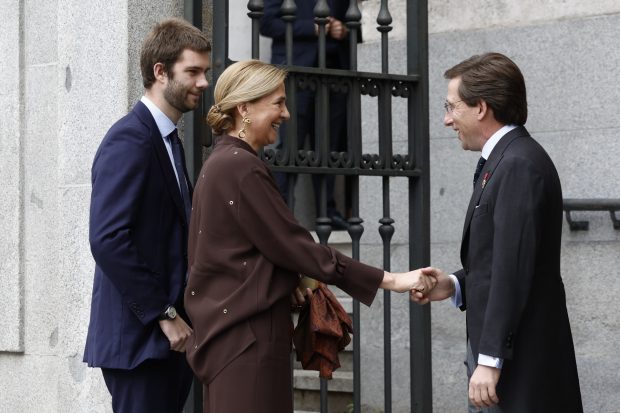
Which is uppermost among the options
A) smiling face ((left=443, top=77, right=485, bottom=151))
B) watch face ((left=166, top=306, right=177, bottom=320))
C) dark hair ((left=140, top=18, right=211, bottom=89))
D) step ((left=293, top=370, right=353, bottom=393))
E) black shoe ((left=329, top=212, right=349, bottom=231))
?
dark hair ((left=140, top=18, right=211, bottom=89))

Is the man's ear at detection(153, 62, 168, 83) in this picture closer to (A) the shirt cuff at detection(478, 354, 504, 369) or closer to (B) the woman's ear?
(B) the woman's ear

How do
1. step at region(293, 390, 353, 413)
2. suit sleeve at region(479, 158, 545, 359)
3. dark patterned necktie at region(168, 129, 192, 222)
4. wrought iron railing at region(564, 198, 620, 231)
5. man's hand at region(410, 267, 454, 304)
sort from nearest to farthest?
suit sleeve at region(479, 158, 545, 359), dark patterned necktie at region(168, 129, 192, 222), man's hand at region(410, 267, 454, 304), wrought iron railing at region(564, 198, 620, 231), step at region(293, 390, 353, 413)

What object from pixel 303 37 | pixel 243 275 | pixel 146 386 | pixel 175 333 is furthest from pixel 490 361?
pixel 303 37

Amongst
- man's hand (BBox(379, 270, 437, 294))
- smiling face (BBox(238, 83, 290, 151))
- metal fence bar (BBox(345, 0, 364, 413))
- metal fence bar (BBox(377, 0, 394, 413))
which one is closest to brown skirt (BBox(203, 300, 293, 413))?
man's hand (BBox(379, 270, 437, 294))

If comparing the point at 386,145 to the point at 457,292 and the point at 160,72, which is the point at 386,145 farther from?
the point at 160,72

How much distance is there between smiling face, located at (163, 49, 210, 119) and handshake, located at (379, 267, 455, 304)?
953mm

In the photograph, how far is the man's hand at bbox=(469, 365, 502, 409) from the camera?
429 centimetres

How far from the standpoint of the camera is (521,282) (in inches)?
169

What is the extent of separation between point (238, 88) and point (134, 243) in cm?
66

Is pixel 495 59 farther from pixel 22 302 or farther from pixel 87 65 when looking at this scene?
pixel 22 302

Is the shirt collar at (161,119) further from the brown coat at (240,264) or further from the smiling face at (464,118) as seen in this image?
the smiling face at (464,118)

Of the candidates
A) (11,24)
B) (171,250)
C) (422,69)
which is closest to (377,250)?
(422,69)

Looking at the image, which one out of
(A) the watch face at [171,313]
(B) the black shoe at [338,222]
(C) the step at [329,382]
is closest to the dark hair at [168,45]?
(A) the watch face at [171,313]

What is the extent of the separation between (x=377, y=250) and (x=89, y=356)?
3.36m
